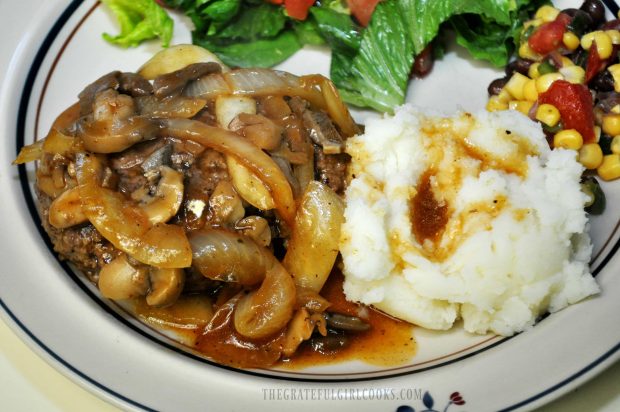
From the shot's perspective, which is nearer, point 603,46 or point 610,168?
point 610,168

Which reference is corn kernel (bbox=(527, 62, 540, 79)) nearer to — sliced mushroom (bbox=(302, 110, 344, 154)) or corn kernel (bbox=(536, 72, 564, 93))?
corn kernel (bbox=(536, 72, 564, 93))

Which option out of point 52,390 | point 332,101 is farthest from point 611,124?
point 52,390

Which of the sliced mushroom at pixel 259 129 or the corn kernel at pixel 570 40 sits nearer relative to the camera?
the sliced mushroom at pixel 259 129

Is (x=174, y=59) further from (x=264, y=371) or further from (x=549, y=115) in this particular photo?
(x=549, y=115)

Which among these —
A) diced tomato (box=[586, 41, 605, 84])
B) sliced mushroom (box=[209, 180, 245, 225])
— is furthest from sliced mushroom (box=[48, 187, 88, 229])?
diced tomato (box=[586, 41, 605, 84])

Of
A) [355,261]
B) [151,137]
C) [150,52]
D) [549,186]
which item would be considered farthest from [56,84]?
[549,186]

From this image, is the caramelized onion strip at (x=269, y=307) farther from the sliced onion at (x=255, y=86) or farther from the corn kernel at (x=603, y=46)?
the corn kernel at (x=603, y=46)

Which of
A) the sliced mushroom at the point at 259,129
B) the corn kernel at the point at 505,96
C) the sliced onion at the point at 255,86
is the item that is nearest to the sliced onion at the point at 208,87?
the sliced onion at the point at 255,86
